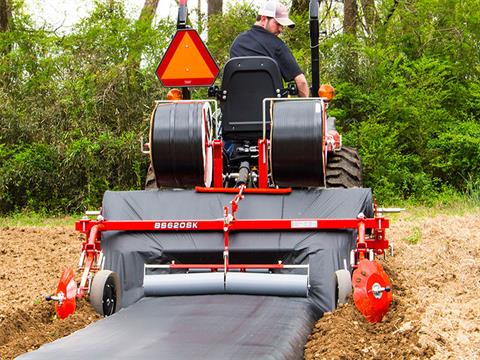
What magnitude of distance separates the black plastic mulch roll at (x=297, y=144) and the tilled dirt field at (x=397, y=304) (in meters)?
1.10

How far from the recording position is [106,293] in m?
6.26

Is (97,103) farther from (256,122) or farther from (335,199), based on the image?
(335,199)

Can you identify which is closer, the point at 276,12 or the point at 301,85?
the point at 301,85

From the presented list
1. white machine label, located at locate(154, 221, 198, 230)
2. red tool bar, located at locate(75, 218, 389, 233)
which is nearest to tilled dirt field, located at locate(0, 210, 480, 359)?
red tool bar, located at locate(75, 218, 389, 233)

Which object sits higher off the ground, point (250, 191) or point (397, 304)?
point (250, 191)

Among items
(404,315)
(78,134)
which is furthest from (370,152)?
(404,315)

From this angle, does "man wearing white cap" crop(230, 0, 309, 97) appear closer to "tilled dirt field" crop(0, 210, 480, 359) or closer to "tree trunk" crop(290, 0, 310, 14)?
"tilled dirt field" crop(0, 210, 480, 359)

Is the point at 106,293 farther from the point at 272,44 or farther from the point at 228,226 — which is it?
the point at 272,44

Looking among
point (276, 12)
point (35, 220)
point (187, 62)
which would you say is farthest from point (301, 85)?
point (35, 220)

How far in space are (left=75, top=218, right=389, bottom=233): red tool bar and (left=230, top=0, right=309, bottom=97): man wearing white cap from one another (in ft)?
6.94

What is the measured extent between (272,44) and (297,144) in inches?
70.1

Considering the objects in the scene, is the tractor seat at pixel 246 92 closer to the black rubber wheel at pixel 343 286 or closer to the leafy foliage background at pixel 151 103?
the black rubber wheel at pixel 343 286

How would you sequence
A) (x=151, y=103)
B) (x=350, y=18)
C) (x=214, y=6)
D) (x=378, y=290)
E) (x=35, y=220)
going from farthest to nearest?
(x=214, y=6)
(x=350, y=18)
(x=151, y=103)
(x=35, y=220)
(x=378, y=290)

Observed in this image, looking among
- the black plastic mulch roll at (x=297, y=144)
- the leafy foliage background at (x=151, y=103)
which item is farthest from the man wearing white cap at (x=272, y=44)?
the leafy foliage background at (x=151, y=103)
